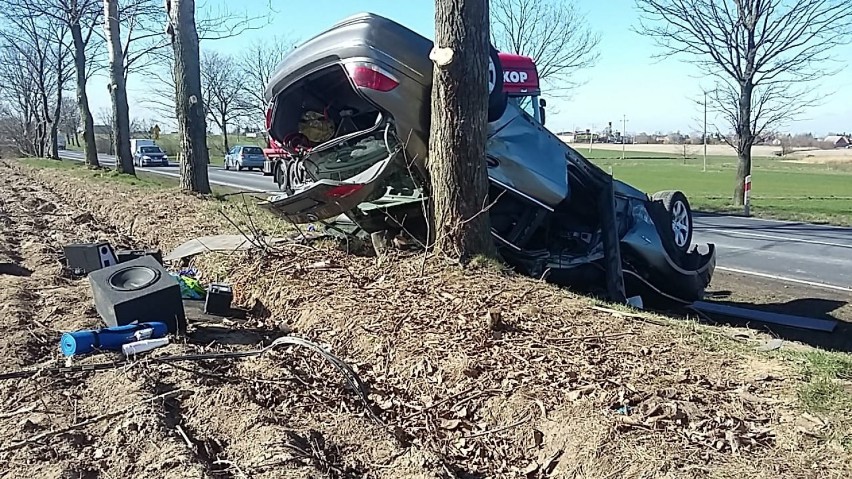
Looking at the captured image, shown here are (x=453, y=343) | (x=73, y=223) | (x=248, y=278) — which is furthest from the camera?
(x=73, y=223)

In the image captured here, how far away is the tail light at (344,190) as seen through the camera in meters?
5.65

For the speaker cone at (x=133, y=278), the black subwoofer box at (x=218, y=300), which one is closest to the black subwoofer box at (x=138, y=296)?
the speaker cone at (x=133, y=278)

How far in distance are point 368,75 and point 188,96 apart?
359 inches

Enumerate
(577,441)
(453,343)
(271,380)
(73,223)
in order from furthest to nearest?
(73,223)
(453,343)
(271,380)
(577,441)

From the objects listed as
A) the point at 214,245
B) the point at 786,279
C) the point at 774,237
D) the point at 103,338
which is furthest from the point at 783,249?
the point at 103,338

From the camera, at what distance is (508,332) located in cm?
446

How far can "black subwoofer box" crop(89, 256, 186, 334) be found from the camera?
4.83 metres

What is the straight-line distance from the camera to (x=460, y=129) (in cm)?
562

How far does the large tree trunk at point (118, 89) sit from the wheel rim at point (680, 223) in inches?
644

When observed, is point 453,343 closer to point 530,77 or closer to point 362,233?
point 362,233

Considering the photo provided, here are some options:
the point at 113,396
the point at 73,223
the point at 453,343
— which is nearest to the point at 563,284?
the point at 453,343

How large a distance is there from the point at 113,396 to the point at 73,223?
29.1 feet

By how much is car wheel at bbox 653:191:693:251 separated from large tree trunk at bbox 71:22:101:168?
23.0 meters

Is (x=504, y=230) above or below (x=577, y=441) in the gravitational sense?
above
